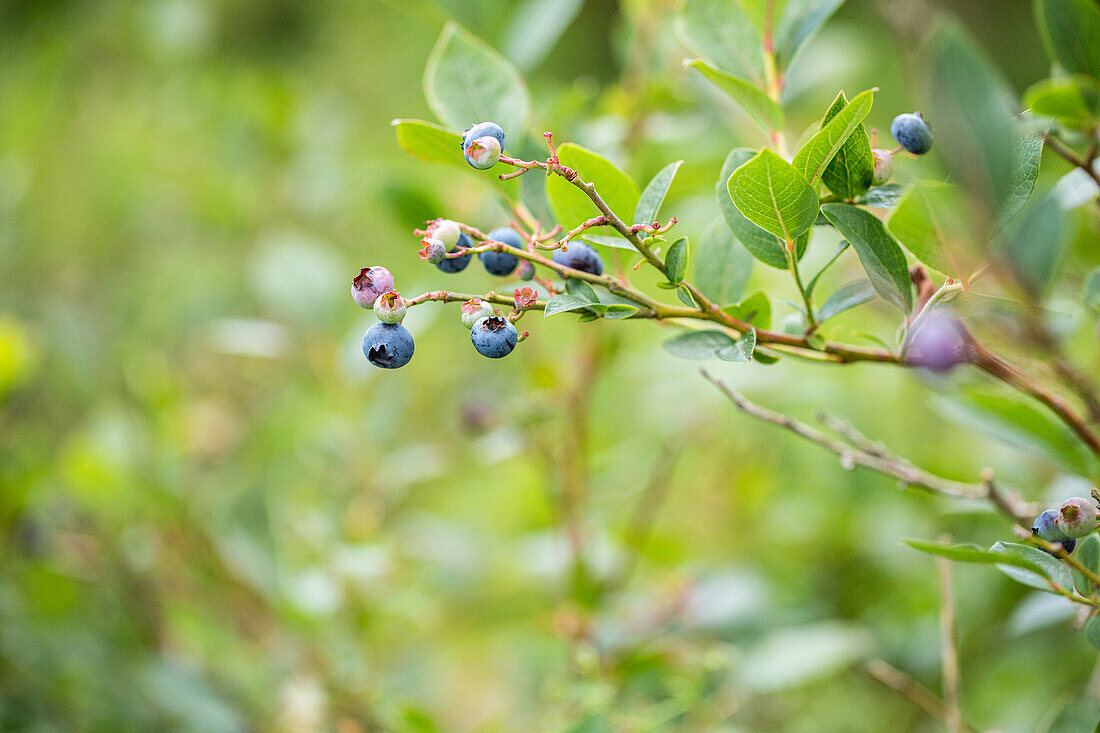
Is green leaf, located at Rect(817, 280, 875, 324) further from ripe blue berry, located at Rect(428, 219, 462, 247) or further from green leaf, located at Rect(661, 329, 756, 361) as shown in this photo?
ripe blue berry, located at Rect(428, 219, 462, 247)

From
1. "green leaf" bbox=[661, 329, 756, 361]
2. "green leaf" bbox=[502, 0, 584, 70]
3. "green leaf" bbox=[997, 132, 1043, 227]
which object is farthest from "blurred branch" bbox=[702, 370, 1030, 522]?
"green leaf" bbox=[502, 0, 584, 70]

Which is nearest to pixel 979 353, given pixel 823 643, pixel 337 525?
pixel 823 643

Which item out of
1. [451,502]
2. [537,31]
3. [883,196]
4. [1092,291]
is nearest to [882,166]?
[883,196]

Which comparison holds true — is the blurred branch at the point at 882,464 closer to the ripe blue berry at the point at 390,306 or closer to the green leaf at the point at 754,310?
the green leaf at the point at 754,310

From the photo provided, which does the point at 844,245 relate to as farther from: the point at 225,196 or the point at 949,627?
the point at 225,196

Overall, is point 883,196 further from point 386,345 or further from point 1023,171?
point 386,345
